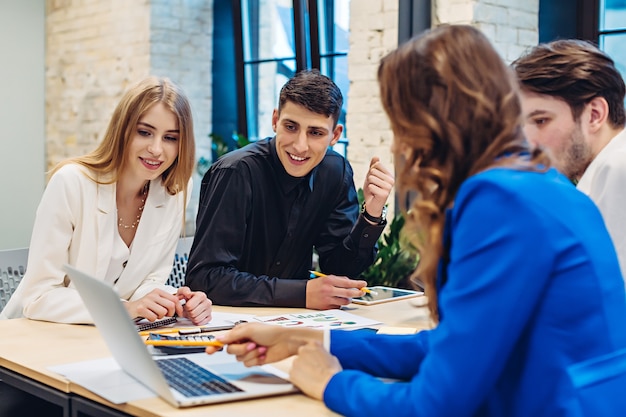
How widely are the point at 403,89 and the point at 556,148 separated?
951 millimetres

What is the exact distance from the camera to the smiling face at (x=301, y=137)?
2793mm

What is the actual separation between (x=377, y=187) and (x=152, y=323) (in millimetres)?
901

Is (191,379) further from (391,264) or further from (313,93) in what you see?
(391,264)

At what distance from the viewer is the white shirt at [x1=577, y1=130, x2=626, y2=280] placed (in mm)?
2080

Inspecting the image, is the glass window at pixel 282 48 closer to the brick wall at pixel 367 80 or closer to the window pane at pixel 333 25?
A: the window pane at pixel 333 25

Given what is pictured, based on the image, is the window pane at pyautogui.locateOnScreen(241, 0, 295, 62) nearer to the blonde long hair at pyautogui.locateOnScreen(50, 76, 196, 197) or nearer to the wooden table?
the blonde long hair at pyautogui.locateOnScreen(50, 76, 196, 197)

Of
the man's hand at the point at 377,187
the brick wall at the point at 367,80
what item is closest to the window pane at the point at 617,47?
the brick wall at the point at 367,80

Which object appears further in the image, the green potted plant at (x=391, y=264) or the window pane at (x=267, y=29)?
the window pane at (x=267, y=29)

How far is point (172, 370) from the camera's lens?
171 centimetres

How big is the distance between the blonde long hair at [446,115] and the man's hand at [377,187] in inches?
52.9

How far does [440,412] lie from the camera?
4.15 feet

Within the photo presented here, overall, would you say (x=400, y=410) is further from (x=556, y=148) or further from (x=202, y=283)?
(x=202, y=283)

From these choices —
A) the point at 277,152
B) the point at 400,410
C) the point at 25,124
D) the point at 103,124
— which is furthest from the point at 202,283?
the point at 25,124

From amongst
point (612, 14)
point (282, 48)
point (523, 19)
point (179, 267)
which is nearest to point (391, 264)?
point (179, 267)
